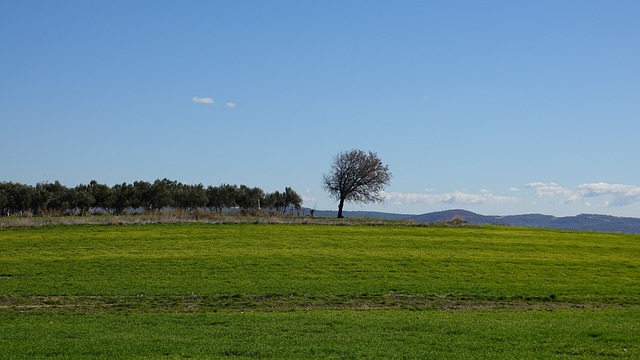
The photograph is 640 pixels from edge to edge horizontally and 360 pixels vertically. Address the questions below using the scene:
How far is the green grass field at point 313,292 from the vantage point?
1947 cm

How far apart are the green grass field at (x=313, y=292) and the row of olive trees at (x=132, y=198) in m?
35.8

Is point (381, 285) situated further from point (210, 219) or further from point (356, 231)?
point (210, 219)

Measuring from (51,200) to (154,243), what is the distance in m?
50.4

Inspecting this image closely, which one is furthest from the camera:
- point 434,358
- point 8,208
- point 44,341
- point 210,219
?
point 8,208

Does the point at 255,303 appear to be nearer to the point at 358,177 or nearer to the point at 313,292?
the point at 313,292

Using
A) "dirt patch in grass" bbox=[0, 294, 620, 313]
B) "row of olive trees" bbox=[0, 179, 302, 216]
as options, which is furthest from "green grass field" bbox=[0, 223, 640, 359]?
"row of olive trees" bbox=[0, 179, 302, 216]

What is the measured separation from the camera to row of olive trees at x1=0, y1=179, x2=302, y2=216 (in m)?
90.1

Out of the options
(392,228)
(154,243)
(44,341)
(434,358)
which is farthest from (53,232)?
(434,358)

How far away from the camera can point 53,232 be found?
2197 inches

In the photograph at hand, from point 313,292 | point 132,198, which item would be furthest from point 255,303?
point 132,198

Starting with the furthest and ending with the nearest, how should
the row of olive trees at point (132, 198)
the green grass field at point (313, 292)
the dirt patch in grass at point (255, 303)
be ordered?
the row of olive trees at point (132, 198)
the dirt patch in grass at point (255, 303)
the green grass field at point (313, 292)

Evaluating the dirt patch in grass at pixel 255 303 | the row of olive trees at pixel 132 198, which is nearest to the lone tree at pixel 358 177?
the row of olive trees at pixel 132 198

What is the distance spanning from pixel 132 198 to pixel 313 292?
74.4m

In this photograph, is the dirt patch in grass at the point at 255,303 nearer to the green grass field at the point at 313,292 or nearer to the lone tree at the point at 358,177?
the green grass field at the point at 313,292
